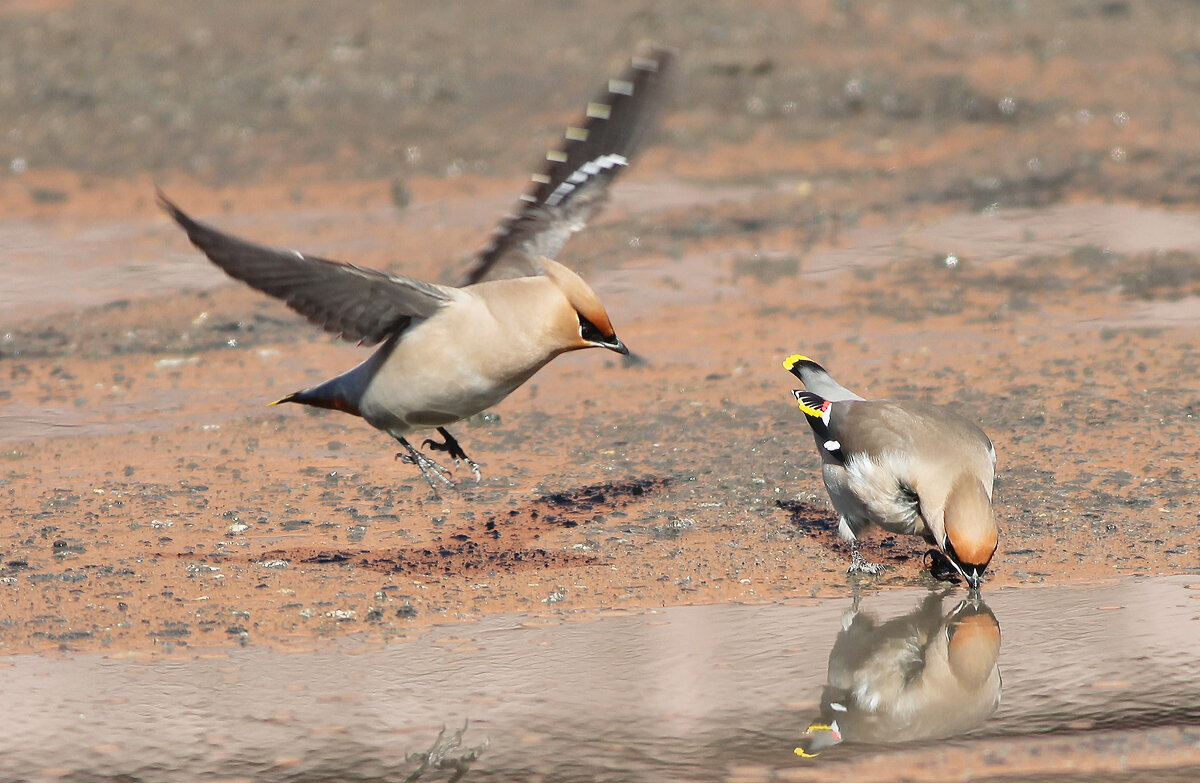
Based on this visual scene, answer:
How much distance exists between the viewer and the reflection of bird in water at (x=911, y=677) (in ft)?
15.7

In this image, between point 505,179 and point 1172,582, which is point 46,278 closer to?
point 505,179

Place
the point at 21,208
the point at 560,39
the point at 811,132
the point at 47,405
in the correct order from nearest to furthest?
the point at 47,405
the point at 21,208
the point at 811,132
the point at 560,39

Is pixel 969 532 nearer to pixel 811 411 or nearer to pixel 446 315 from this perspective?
pixel 811 411

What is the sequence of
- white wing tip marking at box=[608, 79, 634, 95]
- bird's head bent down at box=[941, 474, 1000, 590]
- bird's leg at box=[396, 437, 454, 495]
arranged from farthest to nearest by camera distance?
white wing tip marking at box=[608, 79, 634, 95] → bird's leg at box=[396, 437, 454, 495] → bird's head bent down at box=[941, 474, 1000, 590]

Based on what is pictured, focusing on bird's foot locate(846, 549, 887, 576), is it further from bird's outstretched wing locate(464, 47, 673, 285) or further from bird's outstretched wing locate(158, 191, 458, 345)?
bird's outstretched wing locate(158, 191, 458, 345)

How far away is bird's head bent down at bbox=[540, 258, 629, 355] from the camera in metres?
5.66

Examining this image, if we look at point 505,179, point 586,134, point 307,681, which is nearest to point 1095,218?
point 505,179

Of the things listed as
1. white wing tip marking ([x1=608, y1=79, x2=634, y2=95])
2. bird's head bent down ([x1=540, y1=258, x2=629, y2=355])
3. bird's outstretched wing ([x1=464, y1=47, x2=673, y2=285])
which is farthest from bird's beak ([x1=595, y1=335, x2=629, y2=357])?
white wing tip marking ([x1=608, y1=79, x2=634, y2=95])

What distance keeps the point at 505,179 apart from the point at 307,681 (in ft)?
30.1

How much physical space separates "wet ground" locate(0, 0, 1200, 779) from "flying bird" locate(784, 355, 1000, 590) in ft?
1.01

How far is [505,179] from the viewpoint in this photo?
13.9 m

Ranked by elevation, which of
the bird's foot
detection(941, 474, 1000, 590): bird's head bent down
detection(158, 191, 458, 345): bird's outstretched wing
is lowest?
the bird's foot

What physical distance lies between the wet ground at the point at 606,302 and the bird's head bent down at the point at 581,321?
40.1 inches

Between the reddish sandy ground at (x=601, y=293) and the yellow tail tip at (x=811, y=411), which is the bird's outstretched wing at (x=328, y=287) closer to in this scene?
the reddish sandy ground at (x=601, y=293)
